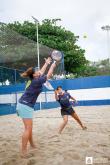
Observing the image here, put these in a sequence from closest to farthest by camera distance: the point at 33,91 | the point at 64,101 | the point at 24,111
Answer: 1. the point at 24,111
2. the point at 33,91
3. the point at 64,101

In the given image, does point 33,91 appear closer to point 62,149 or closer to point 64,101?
point 62,149

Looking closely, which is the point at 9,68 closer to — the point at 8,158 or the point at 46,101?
the point at 46,101

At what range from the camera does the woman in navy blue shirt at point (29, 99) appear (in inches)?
241

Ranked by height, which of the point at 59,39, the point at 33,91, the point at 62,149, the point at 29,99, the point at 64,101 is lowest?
the point at 62,149

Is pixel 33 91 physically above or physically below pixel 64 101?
above

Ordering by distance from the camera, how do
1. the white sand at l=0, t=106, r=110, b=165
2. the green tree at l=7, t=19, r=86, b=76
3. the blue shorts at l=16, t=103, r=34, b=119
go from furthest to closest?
the green tree at l=7, t=19, r=86, b=76 < the blue shorts at l=16, t=103, r=34, b=119 < the white sand at l=0, t=106, r=110, b=165

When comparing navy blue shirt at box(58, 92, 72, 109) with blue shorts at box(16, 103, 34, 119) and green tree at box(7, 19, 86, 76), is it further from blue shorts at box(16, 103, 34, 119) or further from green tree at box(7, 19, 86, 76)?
green tree at box(7, 19, 86, 76)

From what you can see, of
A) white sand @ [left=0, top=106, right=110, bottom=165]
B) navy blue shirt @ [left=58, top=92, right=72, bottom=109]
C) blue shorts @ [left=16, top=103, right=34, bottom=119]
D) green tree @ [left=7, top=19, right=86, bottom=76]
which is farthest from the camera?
green tree @ [left=7, top=19, right=86, bottom=76]

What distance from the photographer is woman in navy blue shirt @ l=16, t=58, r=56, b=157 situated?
6.11 meters

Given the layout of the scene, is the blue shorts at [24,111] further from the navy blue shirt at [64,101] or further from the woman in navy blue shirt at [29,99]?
the navy blue shirt at [64,101]

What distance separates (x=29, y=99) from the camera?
6.18 m

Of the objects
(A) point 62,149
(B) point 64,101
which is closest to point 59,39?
(B) point 64,101

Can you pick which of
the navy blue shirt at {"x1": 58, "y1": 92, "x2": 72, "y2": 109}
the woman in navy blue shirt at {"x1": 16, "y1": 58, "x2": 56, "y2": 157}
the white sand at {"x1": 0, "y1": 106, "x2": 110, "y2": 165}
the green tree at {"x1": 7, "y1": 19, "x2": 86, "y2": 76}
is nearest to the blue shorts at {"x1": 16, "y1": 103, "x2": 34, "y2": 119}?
the woman in navy blue shirt at {"x1": 16, "y1": 58, "x2": 56, "y2": 157}

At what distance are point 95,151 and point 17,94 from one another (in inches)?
562
